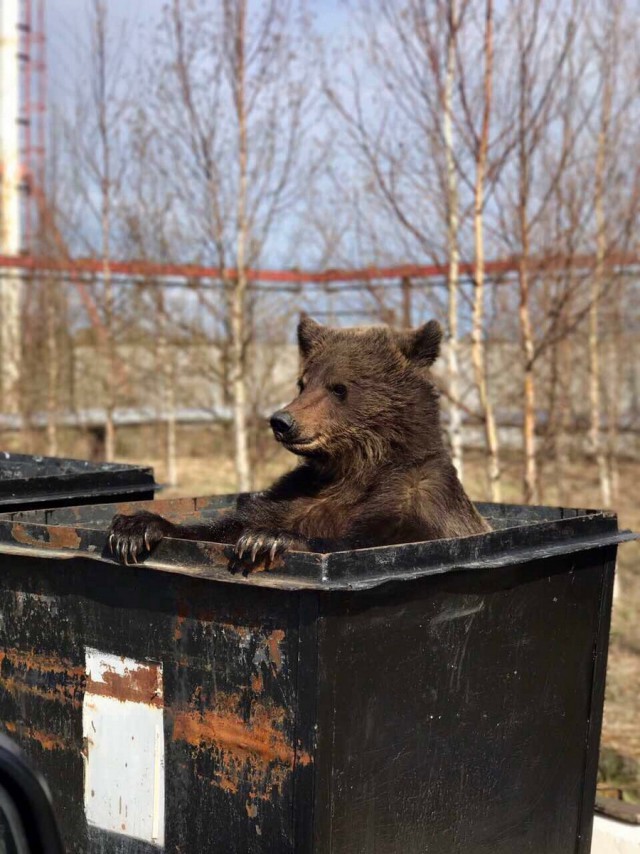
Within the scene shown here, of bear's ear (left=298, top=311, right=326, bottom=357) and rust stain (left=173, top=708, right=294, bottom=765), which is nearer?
rust stain (left=173, top=708, right=294, bottom=765)

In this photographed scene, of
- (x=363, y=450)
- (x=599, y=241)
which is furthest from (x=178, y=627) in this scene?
(x=599, y=241)

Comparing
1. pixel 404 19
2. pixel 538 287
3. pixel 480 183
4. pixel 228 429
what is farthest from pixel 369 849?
pixel 228 429

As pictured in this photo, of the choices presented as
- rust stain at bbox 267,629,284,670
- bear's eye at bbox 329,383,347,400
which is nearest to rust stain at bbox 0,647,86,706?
rust stain at bbox 267,629,284,670

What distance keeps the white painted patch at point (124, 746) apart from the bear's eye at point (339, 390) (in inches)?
42.0

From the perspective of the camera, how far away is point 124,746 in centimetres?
227

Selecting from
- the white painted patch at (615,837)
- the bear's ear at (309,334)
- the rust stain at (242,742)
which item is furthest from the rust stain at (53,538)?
the white painted patch at (615,837)

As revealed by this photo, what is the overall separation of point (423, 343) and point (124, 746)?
148cm

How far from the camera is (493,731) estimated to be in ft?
7.92

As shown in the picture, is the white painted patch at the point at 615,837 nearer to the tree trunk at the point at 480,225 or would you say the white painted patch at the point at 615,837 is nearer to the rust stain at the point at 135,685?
the rust stain at the point at 135,685

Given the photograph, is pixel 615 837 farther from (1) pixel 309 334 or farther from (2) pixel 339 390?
(1) pixel 309 334

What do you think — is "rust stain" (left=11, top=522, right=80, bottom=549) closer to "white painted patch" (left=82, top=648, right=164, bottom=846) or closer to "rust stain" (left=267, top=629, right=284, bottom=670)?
"white painted patch" (left=82, top=648, right=164, bottom=846)

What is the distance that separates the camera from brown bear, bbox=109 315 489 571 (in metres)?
2.69

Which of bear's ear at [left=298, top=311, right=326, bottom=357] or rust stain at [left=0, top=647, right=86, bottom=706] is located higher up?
bear's ear at [left=298, top=311, right=326, bottom=357]

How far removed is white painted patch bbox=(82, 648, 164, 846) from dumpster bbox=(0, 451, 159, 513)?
858 millimetres
